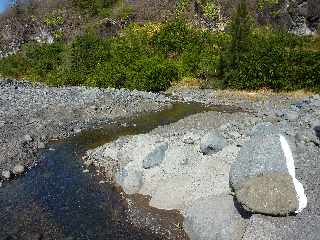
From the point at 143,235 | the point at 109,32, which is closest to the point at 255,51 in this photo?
the point at 143,235

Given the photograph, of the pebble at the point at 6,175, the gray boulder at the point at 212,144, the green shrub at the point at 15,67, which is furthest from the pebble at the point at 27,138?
the green shrub at the point at 15,67

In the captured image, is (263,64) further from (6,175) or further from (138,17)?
(138,17)

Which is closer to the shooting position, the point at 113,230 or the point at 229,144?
the point at 113,230

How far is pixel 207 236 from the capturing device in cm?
1504

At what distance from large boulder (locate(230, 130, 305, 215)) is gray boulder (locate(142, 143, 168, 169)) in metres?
5.44

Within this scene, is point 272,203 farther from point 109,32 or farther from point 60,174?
point 109,32

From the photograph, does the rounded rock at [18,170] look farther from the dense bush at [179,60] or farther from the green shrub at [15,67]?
the green shrub at [15,67]

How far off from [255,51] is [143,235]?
2671 centimetres

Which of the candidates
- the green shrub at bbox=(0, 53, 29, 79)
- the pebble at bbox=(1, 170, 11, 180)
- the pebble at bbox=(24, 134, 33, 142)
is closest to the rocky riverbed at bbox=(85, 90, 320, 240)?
the pebble at bbox=(1, 170, 11, 180)

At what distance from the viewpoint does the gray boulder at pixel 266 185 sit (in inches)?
565

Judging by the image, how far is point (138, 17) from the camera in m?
77.1

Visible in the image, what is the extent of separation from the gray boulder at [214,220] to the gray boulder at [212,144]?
131 inches

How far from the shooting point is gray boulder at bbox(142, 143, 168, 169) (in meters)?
20.1

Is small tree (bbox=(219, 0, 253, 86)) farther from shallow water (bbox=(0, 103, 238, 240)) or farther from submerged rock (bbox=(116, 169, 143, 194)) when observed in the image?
submerged rock (bbox=(116, 169, 143, 194))
